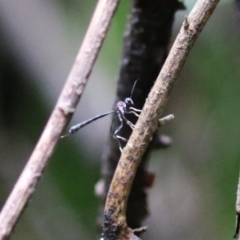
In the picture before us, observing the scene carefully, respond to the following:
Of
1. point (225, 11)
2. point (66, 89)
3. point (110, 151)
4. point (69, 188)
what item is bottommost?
point (69, 188)

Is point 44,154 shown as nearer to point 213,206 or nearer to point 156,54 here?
point 156,54

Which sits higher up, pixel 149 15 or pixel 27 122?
pixel 149 15

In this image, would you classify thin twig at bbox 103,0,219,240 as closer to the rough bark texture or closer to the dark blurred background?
the rough bark texture

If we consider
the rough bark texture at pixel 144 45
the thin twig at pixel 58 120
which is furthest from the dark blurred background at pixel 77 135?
the thin twig at pixel 58 120

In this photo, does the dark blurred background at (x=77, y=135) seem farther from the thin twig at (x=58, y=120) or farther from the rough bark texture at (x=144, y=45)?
the thin twig at (x=58, y=120)

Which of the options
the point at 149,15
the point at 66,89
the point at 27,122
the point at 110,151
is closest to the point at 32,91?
the point at 27,122

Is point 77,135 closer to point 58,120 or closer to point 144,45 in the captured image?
point 144,45

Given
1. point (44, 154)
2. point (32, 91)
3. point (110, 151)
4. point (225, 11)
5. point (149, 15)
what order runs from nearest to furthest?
point (44, 154), point (149, 15), point (110, 151), point (225, 11), point (32, 91)

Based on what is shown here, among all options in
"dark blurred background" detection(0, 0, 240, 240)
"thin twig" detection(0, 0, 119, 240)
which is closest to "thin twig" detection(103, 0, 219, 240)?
"thin twig" detection(0, 0, 119, 240)
